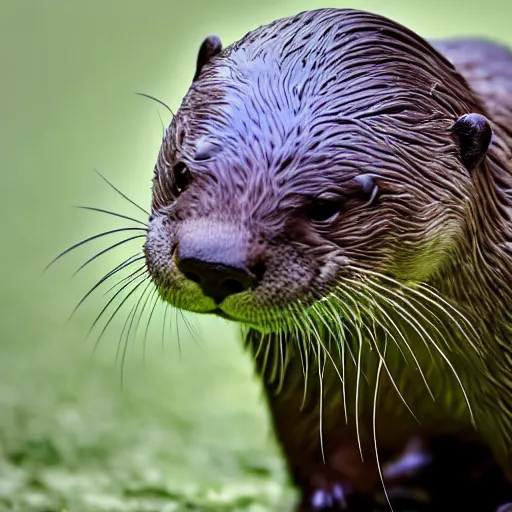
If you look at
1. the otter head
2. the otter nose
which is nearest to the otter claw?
the otter head

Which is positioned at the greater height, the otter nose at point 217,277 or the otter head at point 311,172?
the otter head at point 311,172

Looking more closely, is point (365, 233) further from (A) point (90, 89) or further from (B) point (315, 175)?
(A) point (90, 89)

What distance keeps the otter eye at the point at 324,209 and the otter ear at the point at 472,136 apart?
21 centimetres

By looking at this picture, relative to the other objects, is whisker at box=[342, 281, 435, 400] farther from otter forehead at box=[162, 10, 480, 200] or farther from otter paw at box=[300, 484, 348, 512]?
otter paw at box=[300, 484, 348, 512]

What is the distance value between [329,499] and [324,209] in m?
0.93

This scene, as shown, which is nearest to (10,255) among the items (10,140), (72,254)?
(72,254)

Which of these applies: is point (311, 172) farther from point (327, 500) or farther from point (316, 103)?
point (327, 500)

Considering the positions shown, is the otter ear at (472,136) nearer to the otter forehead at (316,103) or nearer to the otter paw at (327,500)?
the otter forehead at (316,103)

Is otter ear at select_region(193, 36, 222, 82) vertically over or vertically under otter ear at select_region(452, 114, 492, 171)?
over

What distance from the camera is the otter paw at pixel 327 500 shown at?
2.16 metres

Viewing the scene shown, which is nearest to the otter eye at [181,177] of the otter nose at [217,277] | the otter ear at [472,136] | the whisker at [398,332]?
the otter nose at [217,277]

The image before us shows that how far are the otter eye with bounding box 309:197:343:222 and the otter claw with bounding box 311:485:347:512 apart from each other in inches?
35.2

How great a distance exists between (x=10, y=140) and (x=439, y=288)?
3.15 m

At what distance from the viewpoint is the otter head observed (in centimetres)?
139
